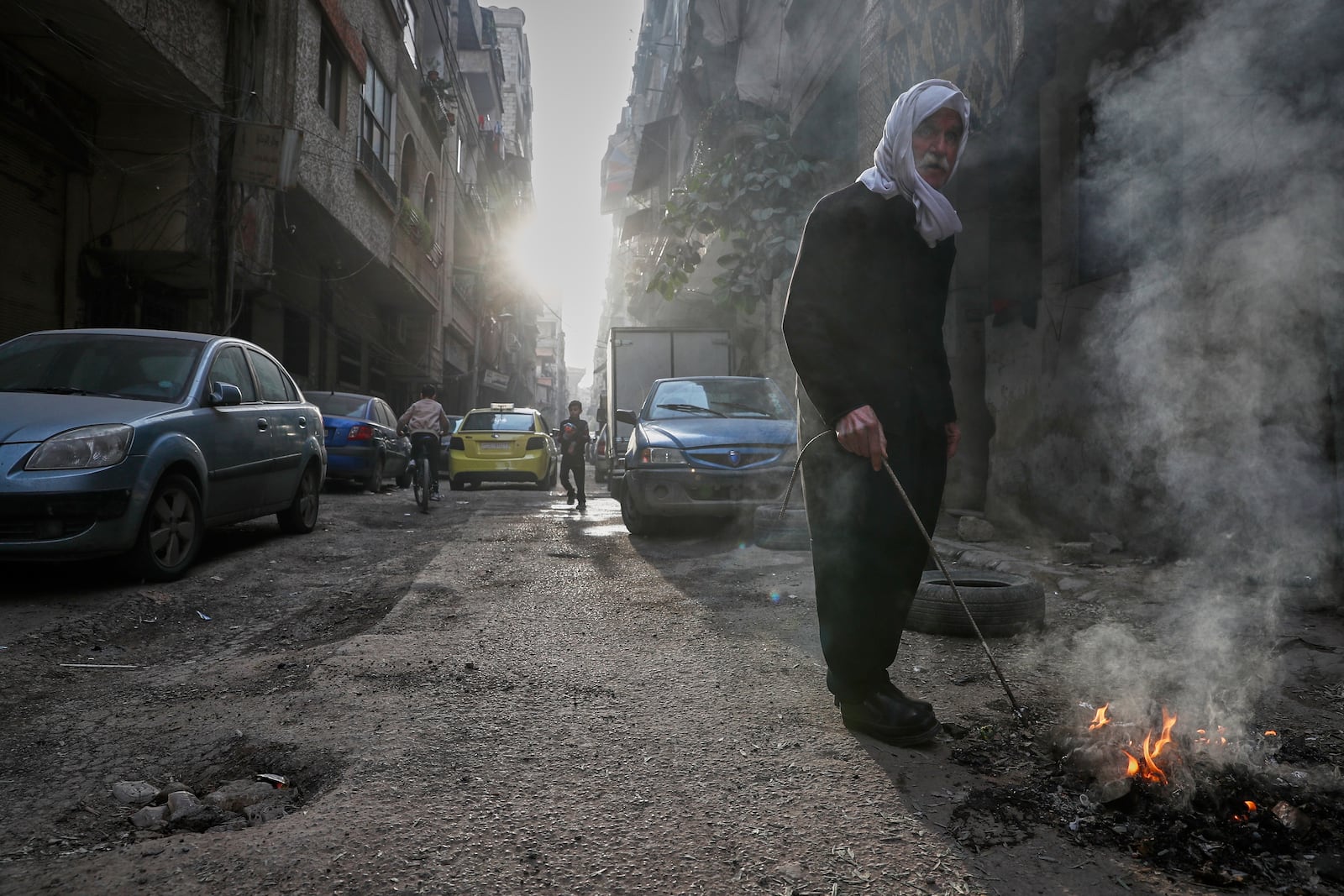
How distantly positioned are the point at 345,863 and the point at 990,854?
136cm

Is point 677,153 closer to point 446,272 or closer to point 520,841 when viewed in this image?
point 446,272

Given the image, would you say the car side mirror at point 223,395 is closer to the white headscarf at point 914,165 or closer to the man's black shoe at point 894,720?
the white headscarf at point 914,165

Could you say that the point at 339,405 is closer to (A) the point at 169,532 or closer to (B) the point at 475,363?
(A) the point at 169,532

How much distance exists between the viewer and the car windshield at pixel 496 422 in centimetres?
1410

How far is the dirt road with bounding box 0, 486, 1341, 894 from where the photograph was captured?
1715 millimetres

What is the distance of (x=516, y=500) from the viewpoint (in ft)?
40.1

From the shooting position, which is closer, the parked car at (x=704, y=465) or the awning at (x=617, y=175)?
the parked car at (x=704, y=465)

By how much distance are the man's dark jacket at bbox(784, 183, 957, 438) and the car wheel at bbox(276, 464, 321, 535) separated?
5610mm

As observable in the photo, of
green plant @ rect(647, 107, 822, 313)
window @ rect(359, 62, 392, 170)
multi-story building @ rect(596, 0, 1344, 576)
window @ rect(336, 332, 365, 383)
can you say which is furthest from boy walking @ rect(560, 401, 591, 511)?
window @ rect(336, 332, 365, 383)

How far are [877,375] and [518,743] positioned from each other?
152 cm

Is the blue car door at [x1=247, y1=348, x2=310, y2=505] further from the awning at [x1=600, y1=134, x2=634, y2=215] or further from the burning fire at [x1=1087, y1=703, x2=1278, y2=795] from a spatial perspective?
the awning at [x1=600, y1=134, x2=634, y2=215]

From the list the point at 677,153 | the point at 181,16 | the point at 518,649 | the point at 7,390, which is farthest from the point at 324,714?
the point at 677,153

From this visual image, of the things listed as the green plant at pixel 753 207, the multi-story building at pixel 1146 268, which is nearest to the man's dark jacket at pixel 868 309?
the multi-story building at pixel 1146 268

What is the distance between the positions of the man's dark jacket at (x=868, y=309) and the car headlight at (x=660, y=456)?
482 centimetres
